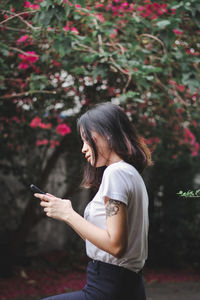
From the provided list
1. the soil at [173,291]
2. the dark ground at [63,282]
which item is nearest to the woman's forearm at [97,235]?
the dark ground at [63,282]

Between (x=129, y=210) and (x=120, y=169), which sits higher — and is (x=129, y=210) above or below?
below

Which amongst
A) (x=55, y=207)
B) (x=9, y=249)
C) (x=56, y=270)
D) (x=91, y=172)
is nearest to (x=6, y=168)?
(x=9, y=249)

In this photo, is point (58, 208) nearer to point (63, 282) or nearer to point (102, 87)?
point (102, 87)

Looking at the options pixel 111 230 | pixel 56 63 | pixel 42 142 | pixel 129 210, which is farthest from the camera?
pixel 42 142

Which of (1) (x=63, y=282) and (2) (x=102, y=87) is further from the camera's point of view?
(1) (x=63, y=282)

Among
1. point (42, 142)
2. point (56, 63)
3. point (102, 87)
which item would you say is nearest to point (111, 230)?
point (56, 63)

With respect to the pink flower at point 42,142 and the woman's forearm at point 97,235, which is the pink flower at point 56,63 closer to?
the pink flower at point 42,142

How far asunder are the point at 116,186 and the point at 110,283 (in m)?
0.40

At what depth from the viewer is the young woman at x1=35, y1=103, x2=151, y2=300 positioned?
1593 mm

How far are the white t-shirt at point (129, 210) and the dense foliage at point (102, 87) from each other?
5.62 feet

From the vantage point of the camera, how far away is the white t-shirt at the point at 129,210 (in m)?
1.63

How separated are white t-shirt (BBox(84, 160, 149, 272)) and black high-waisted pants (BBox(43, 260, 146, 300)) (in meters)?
0.03

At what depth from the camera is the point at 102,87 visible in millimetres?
5500

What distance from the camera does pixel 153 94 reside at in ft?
14.5
